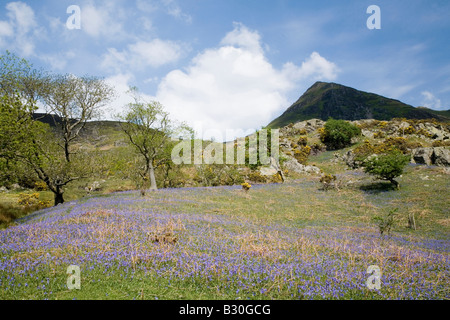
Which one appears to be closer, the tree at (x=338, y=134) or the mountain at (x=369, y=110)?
the tree at (x=338, y=134)

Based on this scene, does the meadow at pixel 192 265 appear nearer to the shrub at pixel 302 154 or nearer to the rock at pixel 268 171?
the rock at pixel 268 171

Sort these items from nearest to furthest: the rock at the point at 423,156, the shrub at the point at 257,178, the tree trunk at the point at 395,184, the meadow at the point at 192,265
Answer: the meadow at the point at 192,265 < the tree trunk at the point at 395,184 < the rock at the point at 423,156 < the shrub at the point at 257,178

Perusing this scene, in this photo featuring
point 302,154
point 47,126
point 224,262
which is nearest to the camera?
point 224,262

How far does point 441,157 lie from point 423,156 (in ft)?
7.73

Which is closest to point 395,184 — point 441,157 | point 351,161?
point 441,157

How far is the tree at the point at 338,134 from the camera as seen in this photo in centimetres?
6397

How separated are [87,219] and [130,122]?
21.5 meters

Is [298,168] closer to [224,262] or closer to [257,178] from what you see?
[257,178]

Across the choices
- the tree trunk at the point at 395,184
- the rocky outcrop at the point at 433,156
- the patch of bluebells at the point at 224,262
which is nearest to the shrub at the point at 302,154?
the rocky outcrop at the point at 433,156

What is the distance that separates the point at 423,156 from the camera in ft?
113

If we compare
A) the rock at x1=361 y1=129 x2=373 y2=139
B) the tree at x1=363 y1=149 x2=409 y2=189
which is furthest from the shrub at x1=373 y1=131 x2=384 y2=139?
the tree at x1=363 y1=149 x2=409 y2=189

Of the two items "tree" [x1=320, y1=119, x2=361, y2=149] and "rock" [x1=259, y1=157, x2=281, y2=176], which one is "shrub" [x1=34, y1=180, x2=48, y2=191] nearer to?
"rock" [x1=259, y1=157, x2=281, y2=176]

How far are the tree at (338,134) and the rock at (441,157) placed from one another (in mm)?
30432
